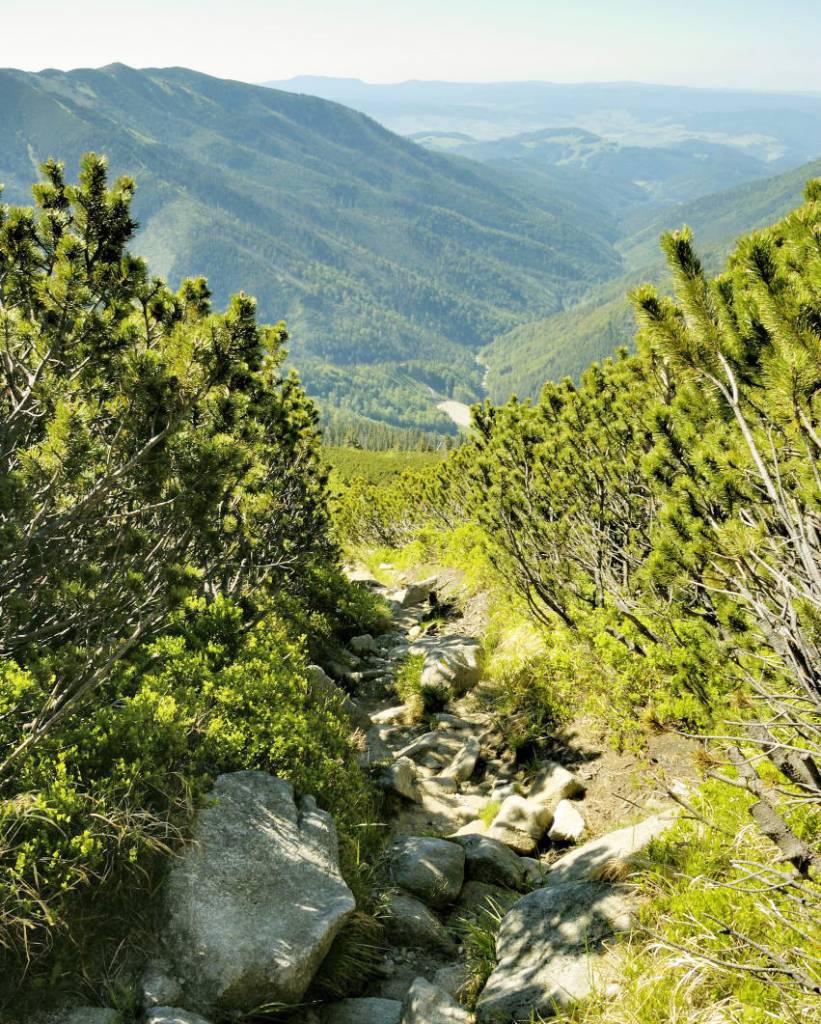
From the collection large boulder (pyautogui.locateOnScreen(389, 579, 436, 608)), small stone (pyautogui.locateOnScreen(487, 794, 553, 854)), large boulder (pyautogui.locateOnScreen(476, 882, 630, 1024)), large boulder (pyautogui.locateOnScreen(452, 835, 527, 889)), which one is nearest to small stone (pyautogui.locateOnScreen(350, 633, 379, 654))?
large boulder (pyautogui.locateOnScreen(389, 579, 436, 608))

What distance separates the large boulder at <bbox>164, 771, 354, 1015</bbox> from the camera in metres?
4.00

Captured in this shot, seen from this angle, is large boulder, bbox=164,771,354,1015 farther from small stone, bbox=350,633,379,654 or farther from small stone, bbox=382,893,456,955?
small stone, bbox=350,633,379,654

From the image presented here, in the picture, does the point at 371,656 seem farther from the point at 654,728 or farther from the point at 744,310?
the point at 744,310

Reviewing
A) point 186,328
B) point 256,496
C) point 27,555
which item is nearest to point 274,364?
point 256,496

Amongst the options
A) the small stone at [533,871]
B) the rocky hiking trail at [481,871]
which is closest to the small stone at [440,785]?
the rocky hiking trail at [481,871]

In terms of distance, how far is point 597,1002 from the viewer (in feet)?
11.8

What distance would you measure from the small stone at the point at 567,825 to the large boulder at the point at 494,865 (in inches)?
17.2

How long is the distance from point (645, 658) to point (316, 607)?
846cm

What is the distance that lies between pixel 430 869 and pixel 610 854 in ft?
5.24

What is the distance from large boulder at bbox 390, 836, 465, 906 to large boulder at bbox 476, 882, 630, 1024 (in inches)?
36.1

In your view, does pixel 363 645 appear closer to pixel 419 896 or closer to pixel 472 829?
pixel 472 829

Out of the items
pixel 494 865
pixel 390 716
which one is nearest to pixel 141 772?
pixel 494 865

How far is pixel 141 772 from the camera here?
470 cm

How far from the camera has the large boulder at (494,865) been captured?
566 cm
